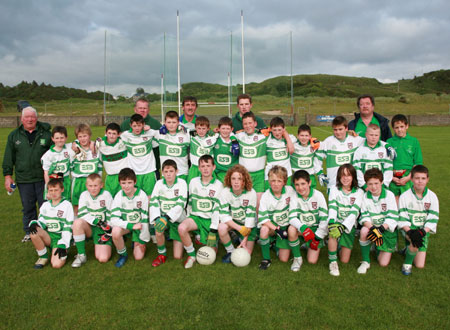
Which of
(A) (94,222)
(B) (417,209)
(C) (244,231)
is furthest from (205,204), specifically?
(B) (417,209)

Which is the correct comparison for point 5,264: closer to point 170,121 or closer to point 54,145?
point 54,145

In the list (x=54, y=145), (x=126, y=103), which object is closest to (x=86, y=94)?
(x=126, y=103)

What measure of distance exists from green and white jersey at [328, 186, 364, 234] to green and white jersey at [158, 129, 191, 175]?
2.15 metres

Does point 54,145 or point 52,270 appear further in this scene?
point 54,145

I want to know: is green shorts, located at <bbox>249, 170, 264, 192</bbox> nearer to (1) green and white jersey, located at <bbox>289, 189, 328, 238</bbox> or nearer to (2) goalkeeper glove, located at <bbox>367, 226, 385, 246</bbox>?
(1) green and white jersey, located at <bbox>289, 189, 328, 238</bbox>

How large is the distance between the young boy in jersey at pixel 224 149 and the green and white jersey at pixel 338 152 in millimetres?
1252

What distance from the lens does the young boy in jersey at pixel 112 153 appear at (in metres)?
4.58

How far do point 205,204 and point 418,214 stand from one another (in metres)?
2.50

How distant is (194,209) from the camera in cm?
419

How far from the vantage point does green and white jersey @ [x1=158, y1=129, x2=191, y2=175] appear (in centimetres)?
474

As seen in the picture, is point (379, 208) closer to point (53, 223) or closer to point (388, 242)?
point (388, 242)

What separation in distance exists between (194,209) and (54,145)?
88.4 inches

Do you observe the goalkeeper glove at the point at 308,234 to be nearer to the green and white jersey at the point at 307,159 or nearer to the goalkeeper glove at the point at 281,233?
the goalkeeper glove at the point at 281,233

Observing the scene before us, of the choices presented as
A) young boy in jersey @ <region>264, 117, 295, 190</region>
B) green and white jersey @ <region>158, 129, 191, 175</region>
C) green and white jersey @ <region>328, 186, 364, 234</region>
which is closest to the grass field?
green and white jersey @ <region>328, 186, 364, 234</region>
